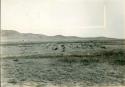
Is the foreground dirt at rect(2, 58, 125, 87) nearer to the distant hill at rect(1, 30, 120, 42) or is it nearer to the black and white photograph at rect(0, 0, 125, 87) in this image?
the black and white photograph at rect(0, 0, 125, 87)

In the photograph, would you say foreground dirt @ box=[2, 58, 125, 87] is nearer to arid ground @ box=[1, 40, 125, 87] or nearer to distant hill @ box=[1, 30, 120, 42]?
arid ground @ box=[1, 40, 125, 87]

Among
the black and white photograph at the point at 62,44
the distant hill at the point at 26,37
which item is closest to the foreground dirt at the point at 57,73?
the black and white photograph at the point at 62,44

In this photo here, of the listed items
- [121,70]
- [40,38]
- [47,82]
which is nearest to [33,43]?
[40,38]

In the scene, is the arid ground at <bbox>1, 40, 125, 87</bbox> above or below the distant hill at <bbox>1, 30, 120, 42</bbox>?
below

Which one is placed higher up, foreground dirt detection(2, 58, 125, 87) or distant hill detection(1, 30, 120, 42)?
distant hill detection(1, 30, 120, 42)

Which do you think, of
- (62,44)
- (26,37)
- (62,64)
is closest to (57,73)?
(62,64)

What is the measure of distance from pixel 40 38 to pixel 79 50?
0.88 feet

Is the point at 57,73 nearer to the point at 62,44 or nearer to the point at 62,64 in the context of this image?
the point at 62,64

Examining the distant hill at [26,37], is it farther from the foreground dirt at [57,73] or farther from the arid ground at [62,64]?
the foreground dirt at [57,73]

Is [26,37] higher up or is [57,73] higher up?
[26,37]

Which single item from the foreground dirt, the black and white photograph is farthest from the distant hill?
the foreground dirt

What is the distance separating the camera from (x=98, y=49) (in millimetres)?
1338

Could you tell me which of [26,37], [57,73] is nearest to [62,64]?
[57,73]

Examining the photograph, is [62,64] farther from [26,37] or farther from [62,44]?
[26,37]
